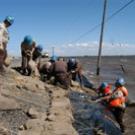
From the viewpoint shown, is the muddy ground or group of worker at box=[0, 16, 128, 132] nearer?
the muddy ground

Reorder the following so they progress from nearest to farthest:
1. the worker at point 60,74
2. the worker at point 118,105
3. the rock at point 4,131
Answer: the rock at point 4,131 → the worker at point 118,105 → the worker at point 60,74

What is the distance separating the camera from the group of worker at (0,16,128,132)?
593 inches

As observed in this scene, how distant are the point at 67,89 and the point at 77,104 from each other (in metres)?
2.82

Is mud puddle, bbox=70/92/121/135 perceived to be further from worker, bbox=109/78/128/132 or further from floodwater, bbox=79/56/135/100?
floodwater, bbox=79/56/135/100

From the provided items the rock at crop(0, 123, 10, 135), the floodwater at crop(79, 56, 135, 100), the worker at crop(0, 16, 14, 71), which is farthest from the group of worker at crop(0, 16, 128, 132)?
the floodwater at crop(79, 56, 135, 100)

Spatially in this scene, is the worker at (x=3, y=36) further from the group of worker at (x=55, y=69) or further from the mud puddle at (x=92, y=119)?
the mud puddle at (x=92, y=119)

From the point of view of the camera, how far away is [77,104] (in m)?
15.7

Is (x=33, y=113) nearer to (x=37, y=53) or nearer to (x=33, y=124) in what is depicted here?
(x=33, y=124)

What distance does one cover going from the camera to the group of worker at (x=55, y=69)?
15.1m

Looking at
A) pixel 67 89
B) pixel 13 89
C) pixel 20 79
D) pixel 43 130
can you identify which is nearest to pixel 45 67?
pixel 67 89

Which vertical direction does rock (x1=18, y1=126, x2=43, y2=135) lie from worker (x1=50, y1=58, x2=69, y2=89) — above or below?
below

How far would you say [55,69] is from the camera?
18.5 meters

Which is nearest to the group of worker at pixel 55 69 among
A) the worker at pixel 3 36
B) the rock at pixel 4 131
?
the worker at pixel 3 36

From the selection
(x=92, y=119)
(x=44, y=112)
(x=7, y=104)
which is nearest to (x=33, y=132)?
(x=7, y=104)
